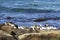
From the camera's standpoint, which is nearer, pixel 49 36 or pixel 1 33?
pixel 1 33

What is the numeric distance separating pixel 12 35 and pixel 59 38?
1393mm

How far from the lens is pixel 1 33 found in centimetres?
676

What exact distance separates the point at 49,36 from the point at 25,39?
1.95 ft

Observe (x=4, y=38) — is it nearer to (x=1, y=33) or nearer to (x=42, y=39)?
(x=1, y=33)

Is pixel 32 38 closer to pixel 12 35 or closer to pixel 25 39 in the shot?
pixel 25 39

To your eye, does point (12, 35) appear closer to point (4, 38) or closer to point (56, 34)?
point (4, 38)

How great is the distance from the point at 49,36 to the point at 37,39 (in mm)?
305

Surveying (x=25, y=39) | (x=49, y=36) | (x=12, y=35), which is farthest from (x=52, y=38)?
(x=12, y=35)

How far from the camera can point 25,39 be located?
25.6 ft

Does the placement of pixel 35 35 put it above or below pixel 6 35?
below

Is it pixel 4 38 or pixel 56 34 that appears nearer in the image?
pixel 4 38

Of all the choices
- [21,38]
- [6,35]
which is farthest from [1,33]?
[21,38]

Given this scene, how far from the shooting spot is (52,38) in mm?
7816

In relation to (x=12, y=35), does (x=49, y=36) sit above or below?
below
